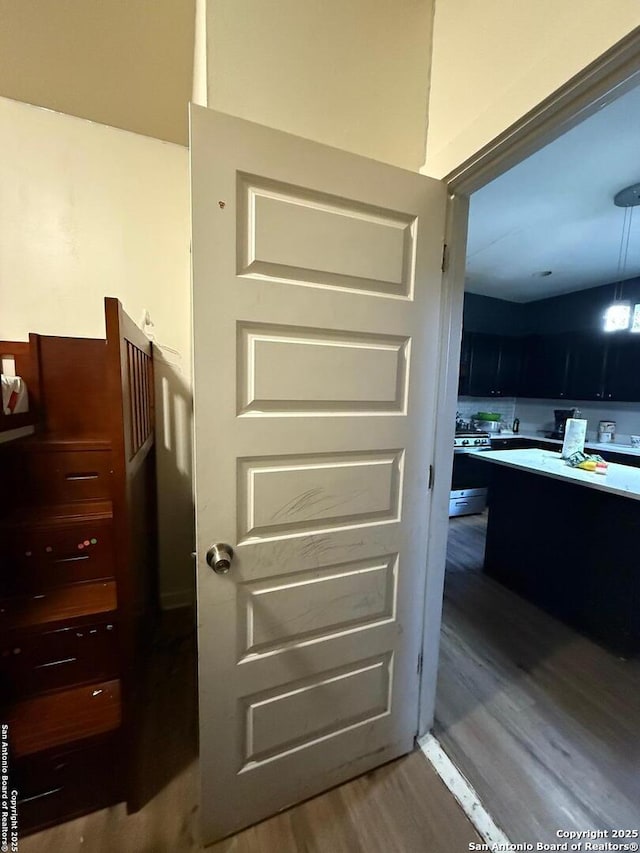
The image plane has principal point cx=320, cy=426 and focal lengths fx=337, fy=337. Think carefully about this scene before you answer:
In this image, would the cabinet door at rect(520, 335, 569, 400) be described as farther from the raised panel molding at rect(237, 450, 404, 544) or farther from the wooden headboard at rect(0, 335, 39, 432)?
the wooden headboard at rect(0, 335, 39, 432)

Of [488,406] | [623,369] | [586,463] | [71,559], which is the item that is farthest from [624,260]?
[71,559]

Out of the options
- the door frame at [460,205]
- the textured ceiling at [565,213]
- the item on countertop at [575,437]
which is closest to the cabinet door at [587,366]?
the textured ceiling at [565,213]

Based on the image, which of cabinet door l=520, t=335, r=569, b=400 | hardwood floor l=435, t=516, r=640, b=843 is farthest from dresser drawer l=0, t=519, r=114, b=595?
cabinet door l=520, t=335, r=569, b=400

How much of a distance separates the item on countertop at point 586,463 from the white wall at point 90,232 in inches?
99.5

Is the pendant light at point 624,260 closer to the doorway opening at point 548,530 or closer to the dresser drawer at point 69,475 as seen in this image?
the doorway opening at point 548,530

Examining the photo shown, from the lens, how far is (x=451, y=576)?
267 centimetres

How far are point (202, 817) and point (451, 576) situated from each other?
2.16 m

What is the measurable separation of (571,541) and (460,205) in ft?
6.86

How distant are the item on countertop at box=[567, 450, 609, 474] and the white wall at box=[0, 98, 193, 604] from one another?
2528 mm

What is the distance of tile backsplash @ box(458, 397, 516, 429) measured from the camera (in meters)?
4.55

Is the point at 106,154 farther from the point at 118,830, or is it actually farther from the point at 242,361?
the point at 118,830

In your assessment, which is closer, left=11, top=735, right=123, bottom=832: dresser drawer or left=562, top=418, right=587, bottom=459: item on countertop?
left=11, top=735, right=123, bottom=832: dresser drawer

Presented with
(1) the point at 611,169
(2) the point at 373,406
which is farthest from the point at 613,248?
(2) the point at 373,406

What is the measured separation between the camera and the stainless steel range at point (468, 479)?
3820 mm
